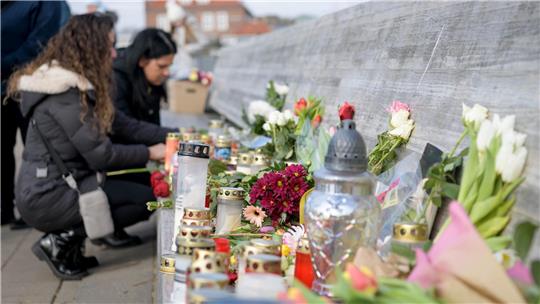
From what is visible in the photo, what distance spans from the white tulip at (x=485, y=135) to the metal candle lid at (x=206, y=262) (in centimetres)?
69

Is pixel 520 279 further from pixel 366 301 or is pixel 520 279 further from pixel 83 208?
pixel 83 208

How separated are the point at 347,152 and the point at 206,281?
1.60ft

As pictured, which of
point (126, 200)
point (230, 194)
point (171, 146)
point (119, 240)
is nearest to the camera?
point (230, 194)

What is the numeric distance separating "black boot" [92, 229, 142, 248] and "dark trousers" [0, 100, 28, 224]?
1299mm

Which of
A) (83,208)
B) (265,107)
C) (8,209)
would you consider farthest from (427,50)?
(8,209)

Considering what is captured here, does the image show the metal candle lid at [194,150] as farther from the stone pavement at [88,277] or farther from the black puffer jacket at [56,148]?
the black puffer jacket at [56,148]

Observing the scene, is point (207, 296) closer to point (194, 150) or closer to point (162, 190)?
point (194, 150)

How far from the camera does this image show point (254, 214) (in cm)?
260

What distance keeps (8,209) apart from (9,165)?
0.45 meters

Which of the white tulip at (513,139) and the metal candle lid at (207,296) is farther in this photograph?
the white tulip at (513,139)

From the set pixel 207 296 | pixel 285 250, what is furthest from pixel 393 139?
pixel 207 296

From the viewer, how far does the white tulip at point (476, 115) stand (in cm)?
202

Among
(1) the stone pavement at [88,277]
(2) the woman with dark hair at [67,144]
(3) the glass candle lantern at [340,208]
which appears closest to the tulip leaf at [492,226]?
Answer: (3) the glass candle lantern at [340,208]

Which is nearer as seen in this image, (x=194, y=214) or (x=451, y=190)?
(x=451, y=190)
